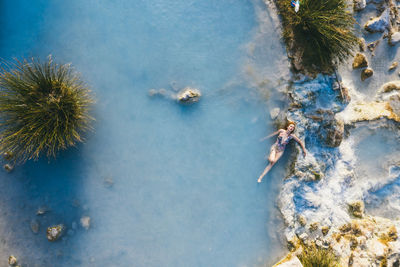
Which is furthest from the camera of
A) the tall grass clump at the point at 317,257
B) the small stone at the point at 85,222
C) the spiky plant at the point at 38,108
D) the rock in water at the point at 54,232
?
the small stone at the point at 85,222

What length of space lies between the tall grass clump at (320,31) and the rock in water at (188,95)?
80.6 inches

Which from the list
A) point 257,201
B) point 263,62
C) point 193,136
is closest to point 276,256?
point 257,201

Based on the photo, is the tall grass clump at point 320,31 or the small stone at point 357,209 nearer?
the tall grass clump at point 320,31

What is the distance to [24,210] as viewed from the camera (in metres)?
4.71

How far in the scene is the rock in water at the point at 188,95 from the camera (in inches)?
185

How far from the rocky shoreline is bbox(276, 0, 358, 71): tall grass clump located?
0.27 meters

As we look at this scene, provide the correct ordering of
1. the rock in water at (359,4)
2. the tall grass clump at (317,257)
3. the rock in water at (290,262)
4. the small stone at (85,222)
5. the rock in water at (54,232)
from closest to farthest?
the tall grass clump at (317,257) < the rock in water at (290,262) < the rock in water at (54,232) < the small stone at (85,222) < the rock in water at (359,4)

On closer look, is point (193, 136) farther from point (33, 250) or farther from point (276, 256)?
point (33, 250)

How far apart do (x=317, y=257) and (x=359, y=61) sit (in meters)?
3.72

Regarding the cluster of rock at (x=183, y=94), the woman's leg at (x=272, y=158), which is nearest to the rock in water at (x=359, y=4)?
the woman's leg at (x=272, y=158)

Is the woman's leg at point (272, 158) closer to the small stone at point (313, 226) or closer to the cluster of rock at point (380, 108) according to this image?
the small stone at point (313, 226)

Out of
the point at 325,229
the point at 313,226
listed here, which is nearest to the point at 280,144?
the point at 313,226

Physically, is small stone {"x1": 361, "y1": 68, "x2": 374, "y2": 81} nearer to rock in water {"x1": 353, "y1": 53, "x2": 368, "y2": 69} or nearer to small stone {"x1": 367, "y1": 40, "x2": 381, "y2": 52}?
rock in water {"x1": 353, "y1": 53, "x2": 368, "y2": 69}

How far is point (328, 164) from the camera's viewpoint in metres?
4.82
